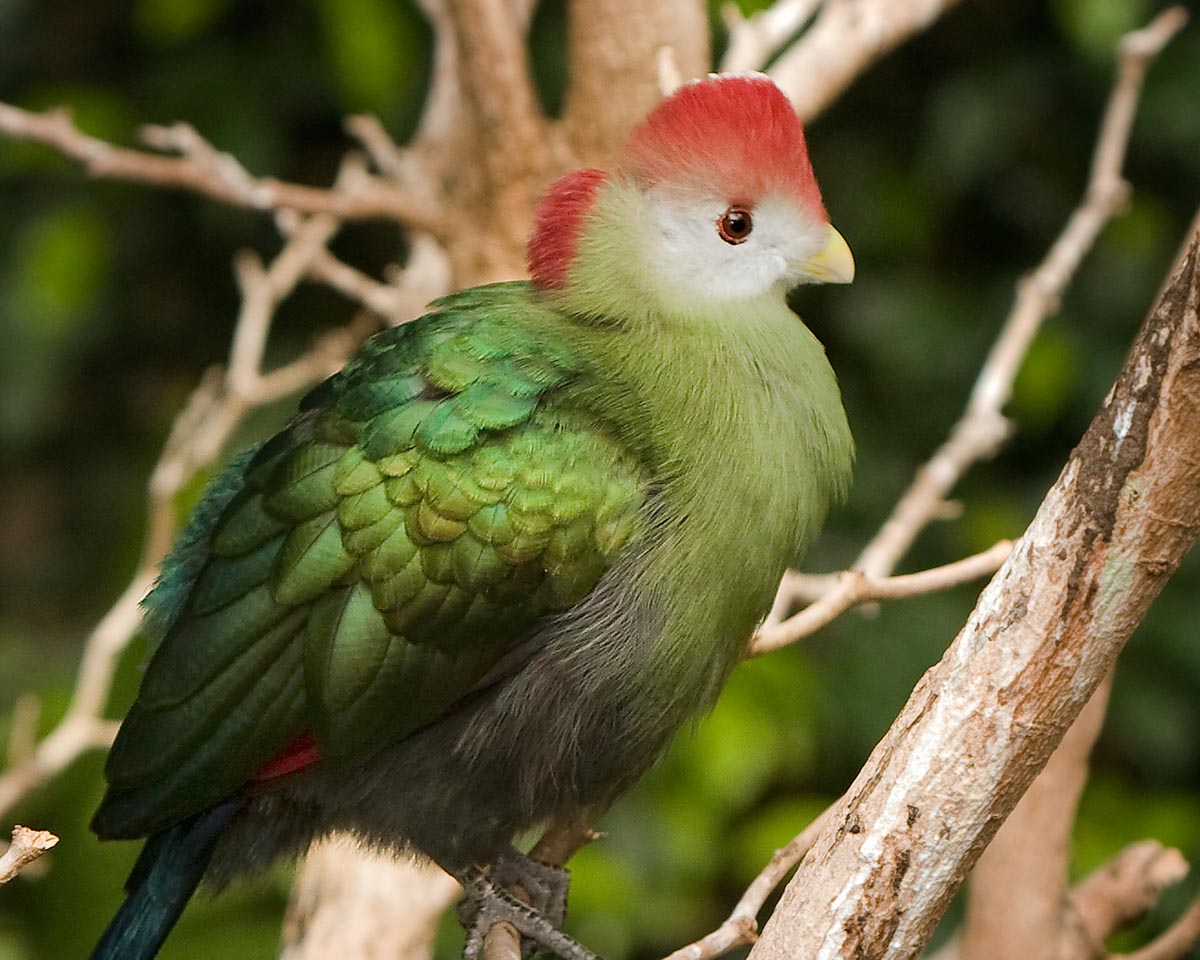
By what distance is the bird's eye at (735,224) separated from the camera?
178 centimetres

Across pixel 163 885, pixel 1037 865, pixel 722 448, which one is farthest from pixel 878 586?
pixel 163 885

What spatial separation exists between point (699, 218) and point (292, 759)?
0.77 metres

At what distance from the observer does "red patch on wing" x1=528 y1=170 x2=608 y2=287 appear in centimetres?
180

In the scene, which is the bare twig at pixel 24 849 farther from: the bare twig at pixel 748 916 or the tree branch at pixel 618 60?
the tree branch at pixel 618 60

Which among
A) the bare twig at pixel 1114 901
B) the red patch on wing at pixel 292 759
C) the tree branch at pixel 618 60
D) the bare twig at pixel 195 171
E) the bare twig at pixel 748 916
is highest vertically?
the tree branch at pixel 618 60

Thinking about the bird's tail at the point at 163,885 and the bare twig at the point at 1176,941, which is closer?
the bird's tail at the point at 163,885

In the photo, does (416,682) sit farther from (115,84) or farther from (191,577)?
(115,84)

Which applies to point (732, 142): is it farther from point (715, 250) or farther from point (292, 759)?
point (292, 759)

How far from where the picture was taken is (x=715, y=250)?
1790 mm

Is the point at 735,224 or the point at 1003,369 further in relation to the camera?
the point at 1003,369

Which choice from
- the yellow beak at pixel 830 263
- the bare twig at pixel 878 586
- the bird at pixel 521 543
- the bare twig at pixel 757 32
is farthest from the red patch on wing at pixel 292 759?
the bare twig at pixel 757 32

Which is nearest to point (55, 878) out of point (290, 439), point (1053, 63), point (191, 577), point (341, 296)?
point (191, 577)

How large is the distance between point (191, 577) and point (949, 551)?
1.78 metres

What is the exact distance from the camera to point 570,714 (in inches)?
66.6
